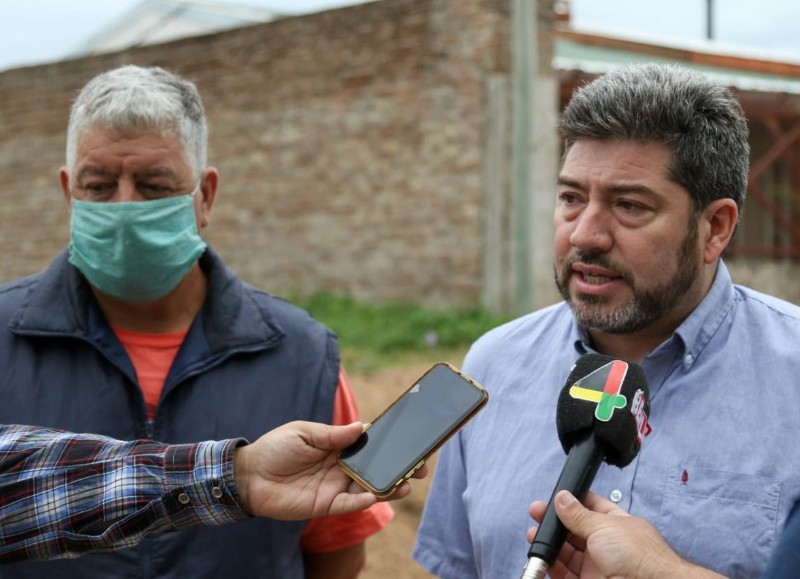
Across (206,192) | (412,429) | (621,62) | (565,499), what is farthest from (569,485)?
(621,62)

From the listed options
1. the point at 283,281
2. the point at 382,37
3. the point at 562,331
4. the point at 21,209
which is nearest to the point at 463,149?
the point at 382,37

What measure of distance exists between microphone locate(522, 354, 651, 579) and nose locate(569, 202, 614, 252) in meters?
0.41

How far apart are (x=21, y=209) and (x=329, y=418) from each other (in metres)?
13.2

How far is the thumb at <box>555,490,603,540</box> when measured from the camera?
1974mm

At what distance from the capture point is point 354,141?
12.0 meters

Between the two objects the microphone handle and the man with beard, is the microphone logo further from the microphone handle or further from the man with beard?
the man with beard

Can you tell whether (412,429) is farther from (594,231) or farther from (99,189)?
(99,189)

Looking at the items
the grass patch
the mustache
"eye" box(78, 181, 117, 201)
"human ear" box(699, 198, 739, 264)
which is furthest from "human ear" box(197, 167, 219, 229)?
the grass patch

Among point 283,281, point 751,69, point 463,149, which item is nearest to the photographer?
point 463,149

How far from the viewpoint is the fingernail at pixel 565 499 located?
1.99 metres

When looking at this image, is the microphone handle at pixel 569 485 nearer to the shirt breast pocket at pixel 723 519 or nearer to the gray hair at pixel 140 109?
the shirt breast pocket at pixel 723 519

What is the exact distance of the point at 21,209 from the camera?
15180 mm

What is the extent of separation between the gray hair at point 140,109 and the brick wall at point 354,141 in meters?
7.80

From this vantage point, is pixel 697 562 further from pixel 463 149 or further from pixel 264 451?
pixel 463 149
